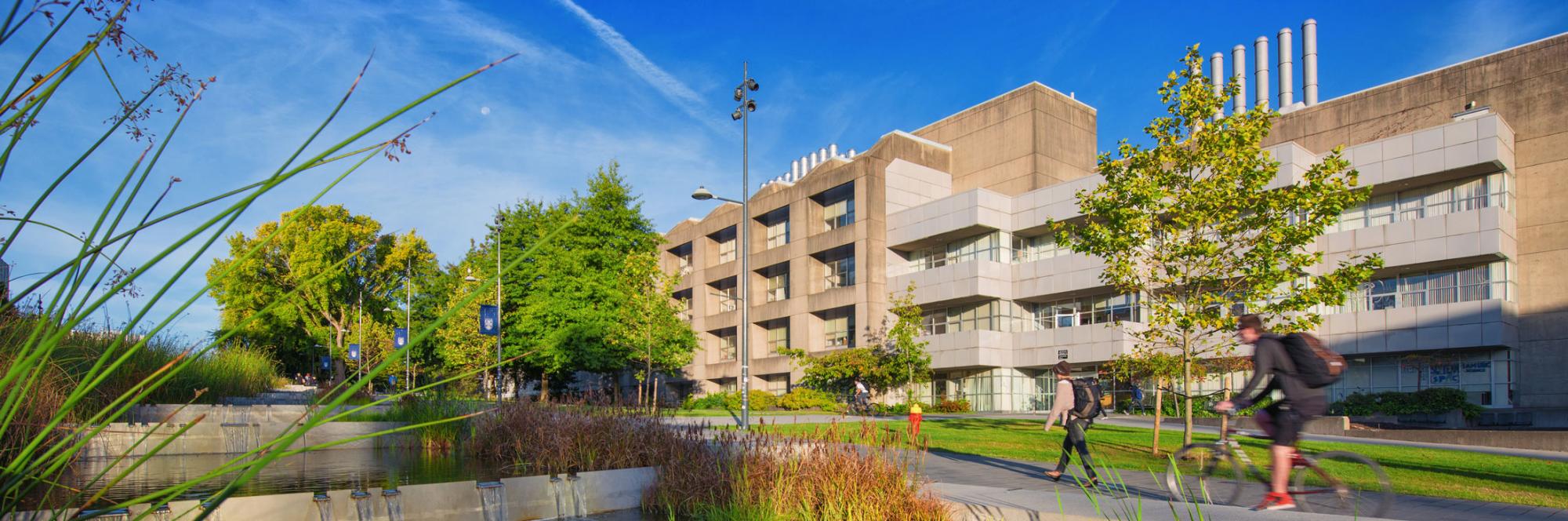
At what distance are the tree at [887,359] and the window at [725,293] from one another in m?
14.4

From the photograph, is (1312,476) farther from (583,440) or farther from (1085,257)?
(1085,257)

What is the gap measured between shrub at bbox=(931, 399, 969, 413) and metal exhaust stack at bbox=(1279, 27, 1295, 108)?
22.4m

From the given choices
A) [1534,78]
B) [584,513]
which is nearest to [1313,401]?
[584,513]

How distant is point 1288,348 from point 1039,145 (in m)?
46.1

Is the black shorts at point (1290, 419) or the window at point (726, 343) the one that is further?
the window at point (726, 343)

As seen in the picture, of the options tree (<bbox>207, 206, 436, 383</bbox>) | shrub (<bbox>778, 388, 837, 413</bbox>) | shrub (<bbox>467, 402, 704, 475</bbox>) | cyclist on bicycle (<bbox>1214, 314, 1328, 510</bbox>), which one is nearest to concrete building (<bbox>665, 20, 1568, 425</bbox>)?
shrub (<bbox>778, 388, 837, 413</bbox>)

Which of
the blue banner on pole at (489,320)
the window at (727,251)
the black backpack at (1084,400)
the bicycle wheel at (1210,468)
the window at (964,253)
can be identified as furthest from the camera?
the window at (727,251)

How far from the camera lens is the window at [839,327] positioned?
5562 centimetres

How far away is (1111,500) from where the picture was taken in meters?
9.01

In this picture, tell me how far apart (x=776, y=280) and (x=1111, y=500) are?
179ft

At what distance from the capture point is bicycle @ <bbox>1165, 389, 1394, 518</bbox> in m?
8.03

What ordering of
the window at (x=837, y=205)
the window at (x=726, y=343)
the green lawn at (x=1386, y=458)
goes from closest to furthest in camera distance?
1. the green lawn at (x=1386, y=458)
2. the window at (x=837, y=205)
3. the window at (x=726, y=343)

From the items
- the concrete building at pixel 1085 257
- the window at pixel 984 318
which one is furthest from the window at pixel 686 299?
the window at pixel 984 318

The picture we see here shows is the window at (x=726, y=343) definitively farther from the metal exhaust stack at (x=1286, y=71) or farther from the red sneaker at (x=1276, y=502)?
the red sneaker at (x=1276, y=502)
